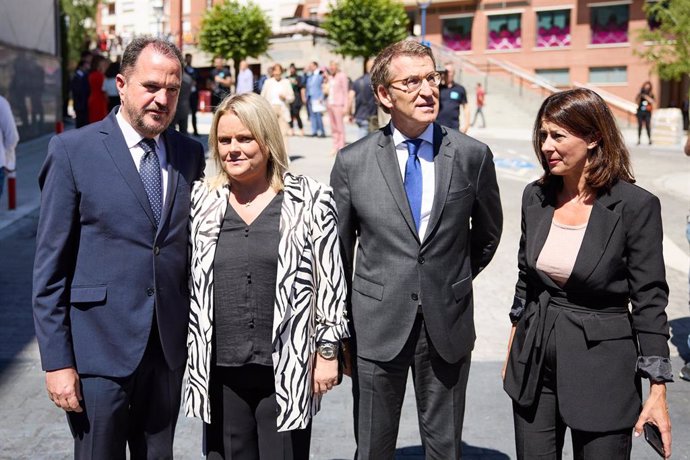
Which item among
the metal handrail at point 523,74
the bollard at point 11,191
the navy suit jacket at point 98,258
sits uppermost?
the metal handrail at point 523,74

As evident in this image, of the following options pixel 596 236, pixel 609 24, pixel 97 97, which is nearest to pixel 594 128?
pixel 596 236

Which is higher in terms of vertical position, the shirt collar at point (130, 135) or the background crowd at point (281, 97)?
the background crowd at point (281, 97)

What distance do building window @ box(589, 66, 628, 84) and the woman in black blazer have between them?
42.8 m

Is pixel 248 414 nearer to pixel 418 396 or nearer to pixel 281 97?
pixel 418 396

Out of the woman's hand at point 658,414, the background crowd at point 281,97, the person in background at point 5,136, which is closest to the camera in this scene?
the woman's hand at point 658,414

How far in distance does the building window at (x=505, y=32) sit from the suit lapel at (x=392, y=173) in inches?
1783

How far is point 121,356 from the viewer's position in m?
3.11

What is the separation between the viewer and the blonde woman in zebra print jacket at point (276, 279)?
3.15 metres

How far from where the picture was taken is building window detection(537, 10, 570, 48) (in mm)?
45250

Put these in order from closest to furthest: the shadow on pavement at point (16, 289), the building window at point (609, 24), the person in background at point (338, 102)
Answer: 1. the shadow on pavement at point (16, 289)
2. the person in background at point (338, 102)
3. the building window at point (609, 24)

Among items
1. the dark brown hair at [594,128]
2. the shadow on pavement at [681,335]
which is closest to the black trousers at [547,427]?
the dark brown hair at [594,128]

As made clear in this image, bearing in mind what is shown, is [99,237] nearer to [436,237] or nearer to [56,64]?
[436,237]

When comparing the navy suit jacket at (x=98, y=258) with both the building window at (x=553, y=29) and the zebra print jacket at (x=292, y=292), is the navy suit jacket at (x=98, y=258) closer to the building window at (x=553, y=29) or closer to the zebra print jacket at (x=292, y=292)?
the zebra print jacket at (x=292, y=292)

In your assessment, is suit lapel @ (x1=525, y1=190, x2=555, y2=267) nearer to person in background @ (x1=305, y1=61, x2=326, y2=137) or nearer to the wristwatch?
the wristwatch
